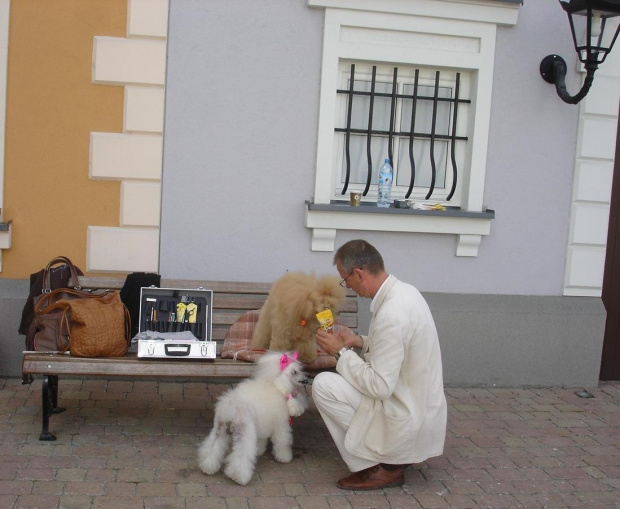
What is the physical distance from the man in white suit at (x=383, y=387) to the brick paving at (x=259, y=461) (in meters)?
0.25

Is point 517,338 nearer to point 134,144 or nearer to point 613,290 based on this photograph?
point 613,290

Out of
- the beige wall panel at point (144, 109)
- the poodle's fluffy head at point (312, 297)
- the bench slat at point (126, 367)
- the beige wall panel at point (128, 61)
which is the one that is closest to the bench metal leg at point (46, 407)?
the bench slat at point (126, 367)

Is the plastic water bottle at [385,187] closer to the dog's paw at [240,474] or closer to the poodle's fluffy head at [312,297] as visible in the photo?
the poodle's fluffy head at [312,297]

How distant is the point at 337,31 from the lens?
6727 mm

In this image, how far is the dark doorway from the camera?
754 centimetres

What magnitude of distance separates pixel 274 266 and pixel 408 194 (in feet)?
4.79

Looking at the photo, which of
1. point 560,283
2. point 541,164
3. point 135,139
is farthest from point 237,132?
point 560,283

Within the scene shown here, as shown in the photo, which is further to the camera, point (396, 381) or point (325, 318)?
point (325, 318)

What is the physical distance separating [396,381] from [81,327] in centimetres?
214

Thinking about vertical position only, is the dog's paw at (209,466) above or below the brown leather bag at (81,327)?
below

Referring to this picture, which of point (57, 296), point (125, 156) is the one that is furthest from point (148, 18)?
point (57, 296)

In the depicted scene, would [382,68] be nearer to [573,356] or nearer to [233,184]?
[233,184]

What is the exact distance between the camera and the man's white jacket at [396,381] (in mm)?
4562

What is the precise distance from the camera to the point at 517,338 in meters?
7.23
